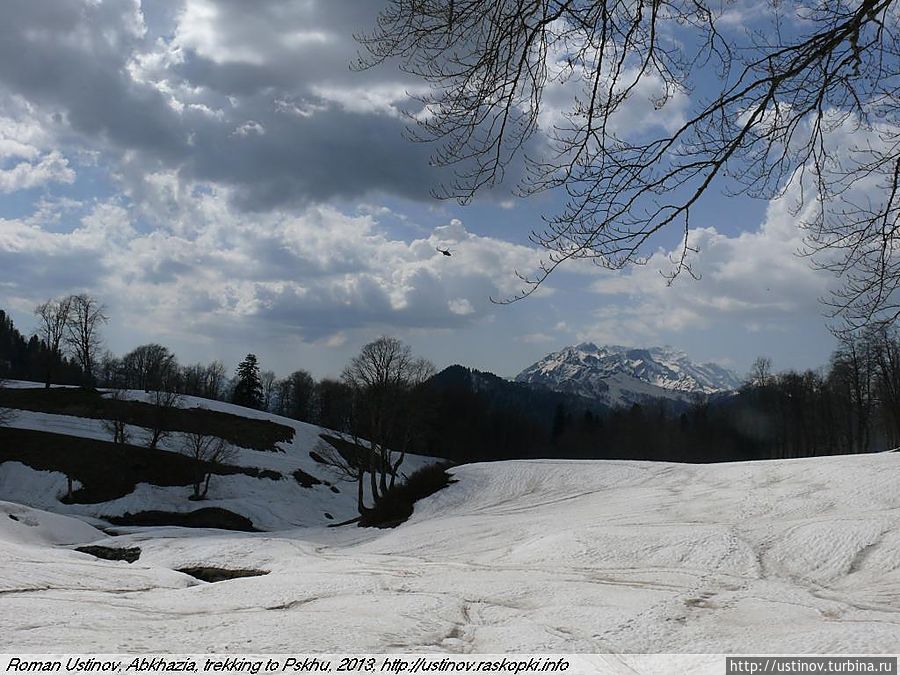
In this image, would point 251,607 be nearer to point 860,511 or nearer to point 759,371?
point 860,511

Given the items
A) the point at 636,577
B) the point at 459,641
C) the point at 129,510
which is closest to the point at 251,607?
the point at 459,641

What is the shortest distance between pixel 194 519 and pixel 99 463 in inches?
440

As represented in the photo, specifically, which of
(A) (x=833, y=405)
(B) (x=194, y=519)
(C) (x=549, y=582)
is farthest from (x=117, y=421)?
(A) (x=833, y=405)

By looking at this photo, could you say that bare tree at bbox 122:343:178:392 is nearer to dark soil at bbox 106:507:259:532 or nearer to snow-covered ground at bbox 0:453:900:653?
dark soil at bbox 106:507:259:532

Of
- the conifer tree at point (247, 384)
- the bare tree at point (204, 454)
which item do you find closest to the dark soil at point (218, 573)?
the bare tree at point (204, 454)

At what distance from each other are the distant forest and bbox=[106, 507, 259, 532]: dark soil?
10.8 meters

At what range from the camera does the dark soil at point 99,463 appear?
150 feet

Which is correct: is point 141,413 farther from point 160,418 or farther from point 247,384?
point 247,384

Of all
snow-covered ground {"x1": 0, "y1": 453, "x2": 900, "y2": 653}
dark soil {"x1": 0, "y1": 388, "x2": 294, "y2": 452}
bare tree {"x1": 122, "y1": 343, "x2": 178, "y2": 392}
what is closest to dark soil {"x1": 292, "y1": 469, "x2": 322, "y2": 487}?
dark soil {"x1": 0, "y1": 388, "x2": 294, "y2": 452}

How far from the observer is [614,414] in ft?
363

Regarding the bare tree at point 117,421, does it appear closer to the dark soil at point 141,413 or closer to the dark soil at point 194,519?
the dark soil at point 141,413

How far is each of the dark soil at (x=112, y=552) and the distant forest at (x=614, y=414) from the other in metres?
20.0

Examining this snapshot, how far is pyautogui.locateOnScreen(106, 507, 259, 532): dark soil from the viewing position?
4166cm

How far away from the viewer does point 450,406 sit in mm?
96812
